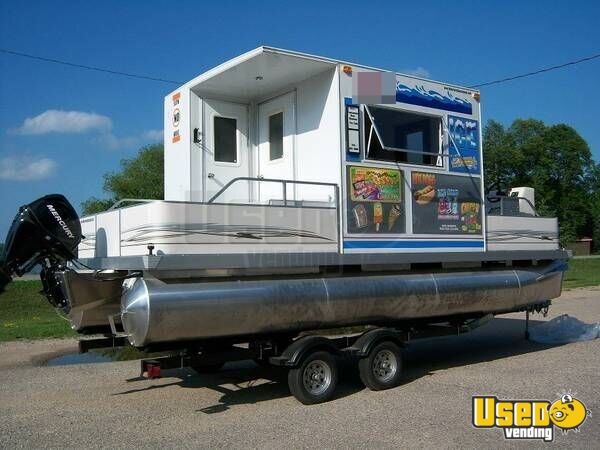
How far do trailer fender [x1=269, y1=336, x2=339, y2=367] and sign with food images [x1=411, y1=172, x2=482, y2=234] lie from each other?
84.1 inches

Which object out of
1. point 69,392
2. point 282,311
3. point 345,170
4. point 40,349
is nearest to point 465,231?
point 345,170

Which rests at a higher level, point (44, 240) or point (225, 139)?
point (225, 139)

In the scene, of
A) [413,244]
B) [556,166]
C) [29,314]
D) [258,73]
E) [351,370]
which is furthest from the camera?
[556,166]

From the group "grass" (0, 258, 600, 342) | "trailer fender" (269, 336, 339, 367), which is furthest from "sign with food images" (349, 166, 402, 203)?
"grass" (0, 258, 600, 342)

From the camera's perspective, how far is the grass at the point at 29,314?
1316 cm

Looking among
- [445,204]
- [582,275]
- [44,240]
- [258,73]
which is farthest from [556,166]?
[44,240]

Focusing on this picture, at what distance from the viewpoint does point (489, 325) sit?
1430 centimetres

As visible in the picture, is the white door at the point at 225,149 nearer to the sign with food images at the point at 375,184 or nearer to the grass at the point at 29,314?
the sign with food images at the point at 375,184

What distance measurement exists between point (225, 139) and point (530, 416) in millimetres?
5267

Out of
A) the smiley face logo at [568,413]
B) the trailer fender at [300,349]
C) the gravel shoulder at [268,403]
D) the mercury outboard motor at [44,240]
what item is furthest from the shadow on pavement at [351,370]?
the smiley face logo at [568,413]

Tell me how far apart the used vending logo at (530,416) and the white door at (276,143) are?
3.43 meters

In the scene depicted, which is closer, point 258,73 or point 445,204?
point 258,73

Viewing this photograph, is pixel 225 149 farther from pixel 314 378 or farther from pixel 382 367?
pixel 382 367

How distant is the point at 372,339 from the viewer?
26.0 feet
